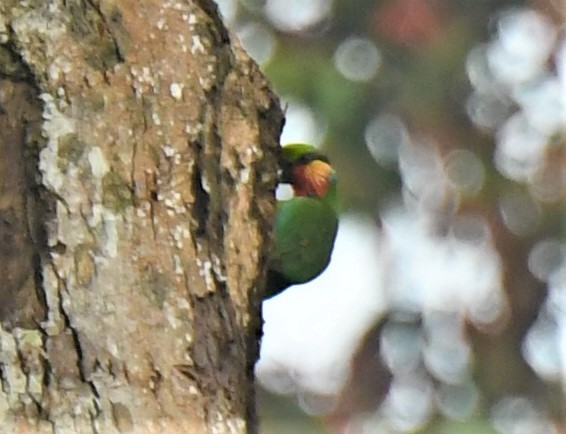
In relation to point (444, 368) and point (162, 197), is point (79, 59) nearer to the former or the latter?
point (162, 197)

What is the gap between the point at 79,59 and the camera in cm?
48

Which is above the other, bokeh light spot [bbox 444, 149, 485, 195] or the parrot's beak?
bokeh light spot [bbox 444, 149, 485, 195]

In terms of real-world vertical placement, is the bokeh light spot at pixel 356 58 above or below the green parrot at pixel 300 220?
above

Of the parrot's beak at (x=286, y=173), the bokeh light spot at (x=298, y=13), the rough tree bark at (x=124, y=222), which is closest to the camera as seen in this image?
the rough tree bark at (x=124, y=222)

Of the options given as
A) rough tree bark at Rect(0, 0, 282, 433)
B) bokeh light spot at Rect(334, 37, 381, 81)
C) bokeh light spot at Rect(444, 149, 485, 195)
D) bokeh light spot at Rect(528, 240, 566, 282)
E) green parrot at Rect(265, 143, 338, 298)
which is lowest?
rough tree bark at Rect(0, 0, 282, 433)

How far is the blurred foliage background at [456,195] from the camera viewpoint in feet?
4.15

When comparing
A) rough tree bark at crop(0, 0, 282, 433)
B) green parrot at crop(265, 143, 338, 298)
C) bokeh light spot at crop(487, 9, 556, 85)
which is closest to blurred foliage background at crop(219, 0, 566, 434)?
bokeh light spot at crop(487, 9, 556, 85)

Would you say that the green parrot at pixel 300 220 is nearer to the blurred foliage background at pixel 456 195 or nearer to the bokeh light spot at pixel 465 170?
the blurred foliage background at pixel 456 195

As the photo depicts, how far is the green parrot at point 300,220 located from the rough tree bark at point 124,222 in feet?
0.46

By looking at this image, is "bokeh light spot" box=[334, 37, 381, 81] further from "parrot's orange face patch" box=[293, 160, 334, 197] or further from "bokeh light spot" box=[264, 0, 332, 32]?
"parrot's orange face patch" box=[293, 160, 334, 197]

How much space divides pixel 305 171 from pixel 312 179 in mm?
10

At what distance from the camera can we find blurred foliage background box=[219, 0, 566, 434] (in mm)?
1264

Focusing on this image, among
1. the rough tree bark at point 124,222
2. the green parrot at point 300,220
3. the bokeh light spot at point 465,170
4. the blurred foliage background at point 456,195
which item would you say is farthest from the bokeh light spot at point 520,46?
the rough tree bark at point 124,222

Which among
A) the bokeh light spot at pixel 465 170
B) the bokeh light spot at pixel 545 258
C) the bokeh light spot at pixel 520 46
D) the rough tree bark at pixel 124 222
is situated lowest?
the rough tree bark at pixel 124 222
